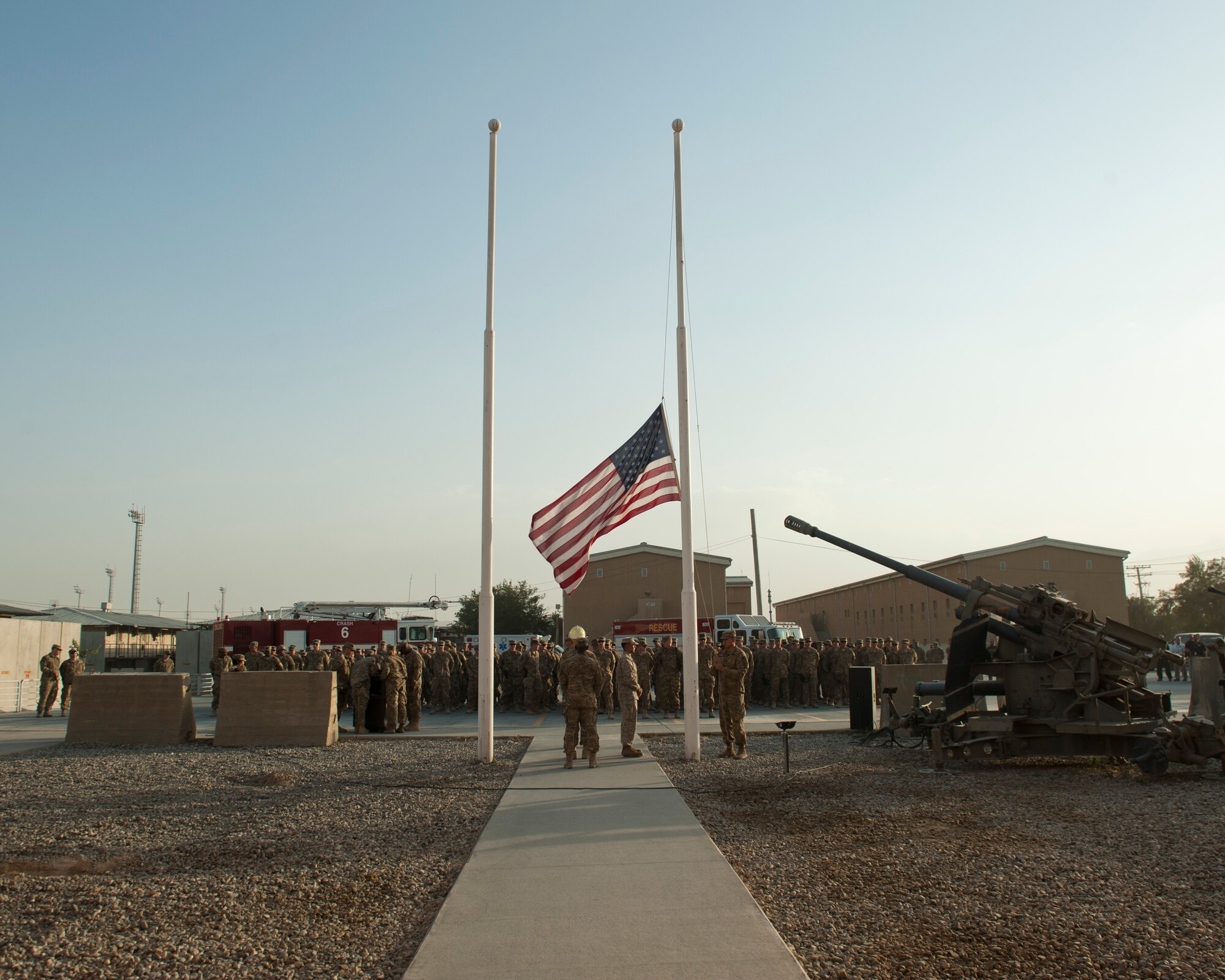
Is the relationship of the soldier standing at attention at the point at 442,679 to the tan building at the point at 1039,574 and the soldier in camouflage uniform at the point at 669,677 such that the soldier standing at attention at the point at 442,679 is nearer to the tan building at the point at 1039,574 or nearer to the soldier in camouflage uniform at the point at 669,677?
the soldier in camouflage uniform at the point at 669,677

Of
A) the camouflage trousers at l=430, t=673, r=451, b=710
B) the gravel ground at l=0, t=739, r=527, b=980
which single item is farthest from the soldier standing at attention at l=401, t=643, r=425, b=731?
the camouflage trousers at l=430, t=673, r=451, b=710

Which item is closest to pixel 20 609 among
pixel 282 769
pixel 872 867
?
pixel 282 769

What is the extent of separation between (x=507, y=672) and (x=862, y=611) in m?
40.6

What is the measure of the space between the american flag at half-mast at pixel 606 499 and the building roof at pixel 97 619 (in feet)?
96.8

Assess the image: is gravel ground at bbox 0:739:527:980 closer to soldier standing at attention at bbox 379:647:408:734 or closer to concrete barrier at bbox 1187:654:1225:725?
soldier standing at attention at bbox 379:647:408:734

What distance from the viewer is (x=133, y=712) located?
49.9 feet

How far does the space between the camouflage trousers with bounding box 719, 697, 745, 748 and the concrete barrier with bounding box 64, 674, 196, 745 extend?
8311 mm

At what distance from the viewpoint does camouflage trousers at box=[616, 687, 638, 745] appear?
13.4m

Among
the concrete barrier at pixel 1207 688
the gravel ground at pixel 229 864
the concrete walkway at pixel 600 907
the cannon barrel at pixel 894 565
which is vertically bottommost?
the gravel ground at pixel 229 864

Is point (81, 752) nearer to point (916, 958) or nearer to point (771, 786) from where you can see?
point (771, 786)

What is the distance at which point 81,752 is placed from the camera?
14125 mm

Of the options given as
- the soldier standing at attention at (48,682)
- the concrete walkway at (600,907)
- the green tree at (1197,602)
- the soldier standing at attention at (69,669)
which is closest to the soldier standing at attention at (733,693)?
the concrete walkway at (600,907)

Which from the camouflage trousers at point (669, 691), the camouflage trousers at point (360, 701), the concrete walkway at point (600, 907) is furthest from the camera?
the camouflage trousers at point (669, 691)

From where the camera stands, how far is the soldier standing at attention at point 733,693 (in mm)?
12945
